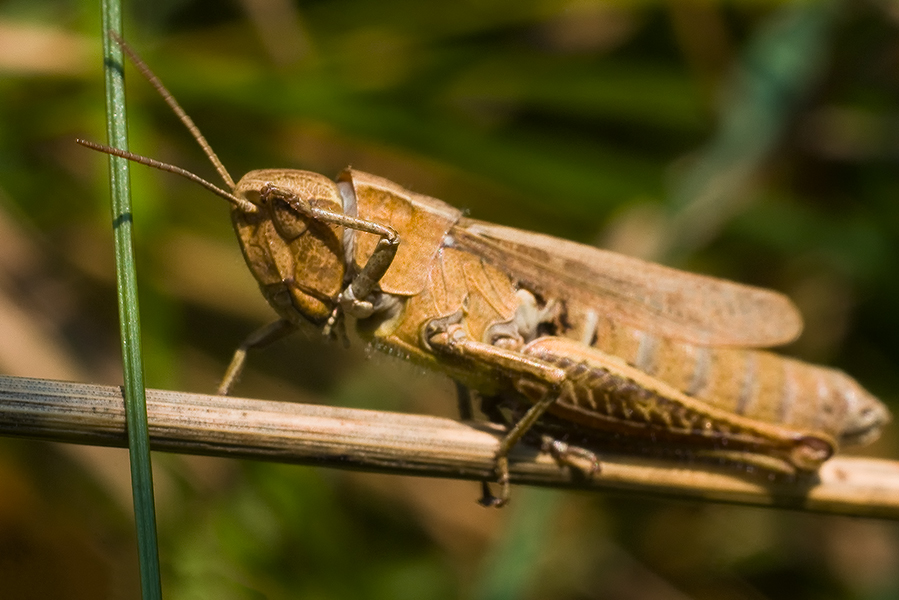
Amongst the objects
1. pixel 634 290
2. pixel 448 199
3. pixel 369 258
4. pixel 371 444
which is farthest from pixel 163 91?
pixel 448 199

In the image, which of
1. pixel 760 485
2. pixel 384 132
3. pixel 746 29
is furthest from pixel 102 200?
pixel 746 29

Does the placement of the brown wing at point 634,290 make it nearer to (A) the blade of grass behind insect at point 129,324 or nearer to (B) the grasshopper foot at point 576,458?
(B) the grasshopper foot at point 576,458

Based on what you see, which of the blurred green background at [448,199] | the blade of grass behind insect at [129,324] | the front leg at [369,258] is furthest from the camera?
the blurred green background at [448,199]

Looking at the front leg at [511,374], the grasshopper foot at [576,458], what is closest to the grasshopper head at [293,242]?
the front leg at [511,374]

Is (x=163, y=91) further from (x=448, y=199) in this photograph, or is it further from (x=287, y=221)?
(x=448, y=199)

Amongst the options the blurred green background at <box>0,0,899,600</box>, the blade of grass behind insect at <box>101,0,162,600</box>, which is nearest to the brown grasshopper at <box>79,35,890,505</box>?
the blade of grass behind insect at <box>101,0,162,600</box>
